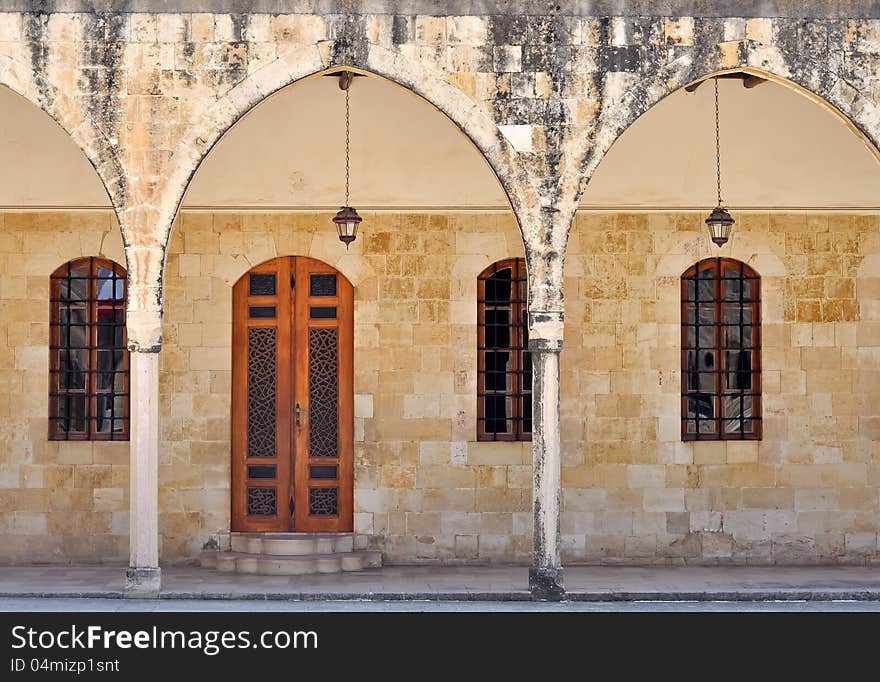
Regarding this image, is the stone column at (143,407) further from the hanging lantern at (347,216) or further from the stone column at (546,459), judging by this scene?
the stone column at (546,459)

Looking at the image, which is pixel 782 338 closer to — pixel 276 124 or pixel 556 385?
pixel 556 385

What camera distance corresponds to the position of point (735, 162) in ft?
41.3

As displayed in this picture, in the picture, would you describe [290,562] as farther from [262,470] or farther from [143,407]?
[143,407]

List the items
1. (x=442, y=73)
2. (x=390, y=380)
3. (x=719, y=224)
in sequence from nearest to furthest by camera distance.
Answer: (x=442, y=73) < (x=719, y=224) < (x=390, y=380)

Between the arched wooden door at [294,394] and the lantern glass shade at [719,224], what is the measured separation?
3293mm

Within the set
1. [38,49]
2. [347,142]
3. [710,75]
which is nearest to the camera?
[38,49]

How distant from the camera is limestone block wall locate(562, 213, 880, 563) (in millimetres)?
12609

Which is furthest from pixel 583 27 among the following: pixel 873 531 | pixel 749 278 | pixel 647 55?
pixel 873 531

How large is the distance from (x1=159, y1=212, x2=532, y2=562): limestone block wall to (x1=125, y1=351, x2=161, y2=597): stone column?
2074mm

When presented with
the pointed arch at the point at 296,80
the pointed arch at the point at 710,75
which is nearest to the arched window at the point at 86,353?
the pointed arch at the point at 296,80

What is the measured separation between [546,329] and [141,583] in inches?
140

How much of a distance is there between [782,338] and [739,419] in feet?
2.77

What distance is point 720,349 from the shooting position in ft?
42.2

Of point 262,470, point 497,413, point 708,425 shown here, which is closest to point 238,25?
point 262,470
